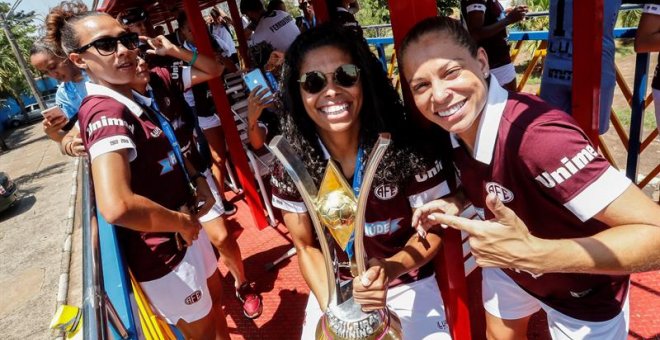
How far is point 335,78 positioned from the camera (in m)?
1.53

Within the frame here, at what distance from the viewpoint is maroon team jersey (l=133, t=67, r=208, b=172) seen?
2.65 meters

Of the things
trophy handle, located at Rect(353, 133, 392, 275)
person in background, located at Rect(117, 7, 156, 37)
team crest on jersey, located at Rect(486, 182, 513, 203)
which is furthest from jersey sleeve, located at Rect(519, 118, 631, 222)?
person in background, located at Rect(117, 7, 156, 37)

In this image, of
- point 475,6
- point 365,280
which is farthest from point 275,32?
point 365,280

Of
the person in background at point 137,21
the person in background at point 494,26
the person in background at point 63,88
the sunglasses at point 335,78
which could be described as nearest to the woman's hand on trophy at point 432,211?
the sunglasses at point 335,78

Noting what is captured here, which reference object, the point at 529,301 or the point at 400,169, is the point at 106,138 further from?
the point at 529,301

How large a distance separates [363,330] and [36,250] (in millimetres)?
9368

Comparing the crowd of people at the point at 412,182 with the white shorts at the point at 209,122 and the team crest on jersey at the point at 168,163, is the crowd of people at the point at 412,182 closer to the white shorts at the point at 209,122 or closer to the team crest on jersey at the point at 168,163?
the team crest on jersey at the point at 168,163

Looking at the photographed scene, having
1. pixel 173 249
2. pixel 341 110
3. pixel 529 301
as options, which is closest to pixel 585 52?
pixel 341 110

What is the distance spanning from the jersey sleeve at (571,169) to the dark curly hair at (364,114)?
51 centimetres

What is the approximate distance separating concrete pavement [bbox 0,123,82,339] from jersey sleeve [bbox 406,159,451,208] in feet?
19.4

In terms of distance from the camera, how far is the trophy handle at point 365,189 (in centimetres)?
120

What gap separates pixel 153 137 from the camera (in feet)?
6.21

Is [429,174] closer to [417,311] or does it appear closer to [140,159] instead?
[417,311]

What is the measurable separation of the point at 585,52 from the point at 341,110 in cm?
87
